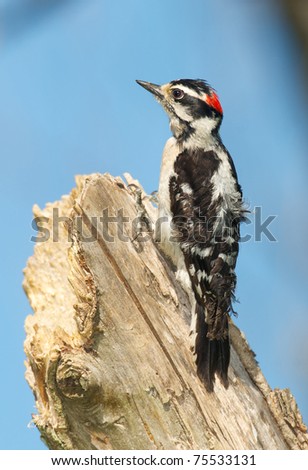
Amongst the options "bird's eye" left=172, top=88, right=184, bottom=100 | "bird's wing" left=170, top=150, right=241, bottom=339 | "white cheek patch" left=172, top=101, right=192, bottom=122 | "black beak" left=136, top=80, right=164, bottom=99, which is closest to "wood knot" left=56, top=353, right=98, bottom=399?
"bird's wing" left=170, top=150, right=241, bottom=339

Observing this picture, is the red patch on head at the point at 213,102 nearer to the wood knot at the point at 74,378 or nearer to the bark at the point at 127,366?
the bark at the point at 127,366

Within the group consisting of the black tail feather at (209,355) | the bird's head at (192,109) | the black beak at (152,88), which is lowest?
the black tail feather at (209,355)

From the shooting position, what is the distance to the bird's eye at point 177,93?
630cm

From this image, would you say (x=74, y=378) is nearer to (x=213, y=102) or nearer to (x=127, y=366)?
(x=127, y=366)

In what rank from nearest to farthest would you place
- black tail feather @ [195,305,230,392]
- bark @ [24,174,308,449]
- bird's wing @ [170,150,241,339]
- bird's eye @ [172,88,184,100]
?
bark @ [24,174,308,449] → black tail feather @ [195,305,230,392] → bird's wing @ [170,150,241,339] → bird's eye @ [172,88,184,100]

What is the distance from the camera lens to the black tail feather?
4.50 m

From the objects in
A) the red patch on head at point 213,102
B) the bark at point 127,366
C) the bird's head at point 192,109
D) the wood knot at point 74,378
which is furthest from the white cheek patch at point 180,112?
the wood knot at point 74,378

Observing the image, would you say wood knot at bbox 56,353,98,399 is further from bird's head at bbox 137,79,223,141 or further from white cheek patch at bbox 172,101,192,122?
white cheek patch at bbox 172,101,192,122

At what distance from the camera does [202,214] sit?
5.46 metres

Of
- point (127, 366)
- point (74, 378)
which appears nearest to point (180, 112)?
point (127, 366)

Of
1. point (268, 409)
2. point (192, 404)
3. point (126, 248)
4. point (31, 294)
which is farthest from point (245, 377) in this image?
point (31, 294)

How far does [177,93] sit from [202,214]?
4.87 feet
